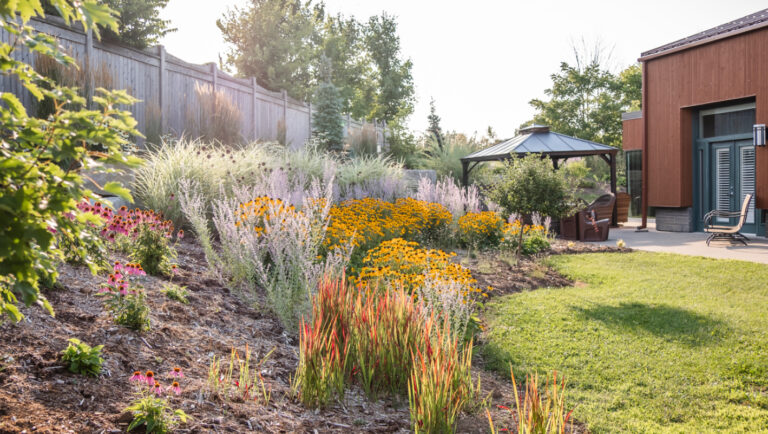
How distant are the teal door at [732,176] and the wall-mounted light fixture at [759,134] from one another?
863 millimetres

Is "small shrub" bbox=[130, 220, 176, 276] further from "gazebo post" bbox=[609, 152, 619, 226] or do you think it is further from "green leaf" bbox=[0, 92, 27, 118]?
"gazebo post" bbox=[609, 152, 619, 226]

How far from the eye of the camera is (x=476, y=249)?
8.02 meters

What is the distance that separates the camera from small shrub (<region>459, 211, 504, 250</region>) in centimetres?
780

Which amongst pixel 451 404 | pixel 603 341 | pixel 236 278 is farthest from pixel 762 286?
pixel 236 278

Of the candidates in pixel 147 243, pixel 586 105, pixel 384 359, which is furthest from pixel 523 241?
pixel 586 105

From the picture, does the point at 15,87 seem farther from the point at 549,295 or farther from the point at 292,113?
Answer: the point at 292,113

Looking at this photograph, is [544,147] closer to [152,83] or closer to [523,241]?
[523,241]

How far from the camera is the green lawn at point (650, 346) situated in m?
3.16

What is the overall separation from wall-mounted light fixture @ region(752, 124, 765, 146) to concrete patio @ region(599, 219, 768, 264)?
193 cm

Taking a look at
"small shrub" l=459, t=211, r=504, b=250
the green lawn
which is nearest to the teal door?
the green lawn

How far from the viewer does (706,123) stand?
12.4 meters

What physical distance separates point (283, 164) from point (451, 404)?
566 centimetres

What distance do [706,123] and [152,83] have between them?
12.3 metres

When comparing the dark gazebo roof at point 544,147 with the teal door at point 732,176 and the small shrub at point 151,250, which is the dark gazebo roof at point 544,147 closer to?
the teal door at point 732,176
